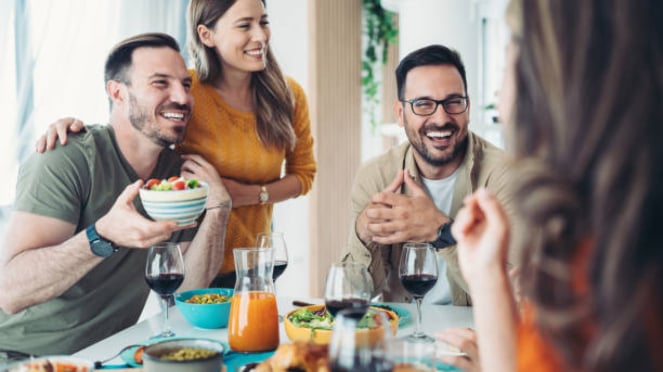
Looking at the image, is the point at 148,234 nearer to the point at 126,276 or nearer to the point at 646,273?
the point at 126,276

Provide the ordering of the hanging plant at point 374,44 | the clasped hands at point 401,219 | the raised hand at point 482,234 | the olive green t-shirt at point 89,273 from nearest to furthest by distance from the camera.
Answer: the raised hand at point 482,234
the olive green t-shirt at point 89,273
the clasped hands at point 401,219
the hanging plant at point 374,44

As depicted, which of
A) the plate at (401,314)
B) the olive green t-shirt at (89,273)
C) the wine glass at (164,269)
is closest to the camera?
the wine glass at (164,269)

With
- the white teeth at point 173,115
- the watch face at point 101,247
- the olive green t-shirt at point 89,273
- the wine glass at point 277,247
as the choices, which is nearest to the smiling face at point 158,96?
the white teeth at point 173,115

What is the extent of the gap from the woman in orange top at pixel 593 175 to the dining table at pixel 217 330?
85cm

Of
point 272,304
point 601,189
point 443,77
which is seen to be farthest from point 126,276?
point 601,189

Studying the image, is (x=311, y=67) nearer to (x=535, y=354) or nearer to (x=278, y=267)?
(x=278, y=267)

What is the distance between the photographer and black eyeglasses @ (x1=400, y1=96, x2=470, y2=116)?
2.40 meters

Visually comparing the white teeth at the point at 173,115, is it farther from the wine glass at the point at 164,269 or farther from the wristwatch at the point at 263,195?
the wine glass at the point at 164,269

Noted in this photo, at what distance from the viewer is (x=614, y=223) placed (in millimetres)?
704

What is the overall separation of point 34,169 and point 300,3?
3119 millimetres

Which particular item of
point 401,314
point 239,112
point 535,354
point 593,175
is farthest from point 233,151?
point 593,175

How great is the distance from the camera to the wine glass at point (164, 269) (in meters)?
1.65

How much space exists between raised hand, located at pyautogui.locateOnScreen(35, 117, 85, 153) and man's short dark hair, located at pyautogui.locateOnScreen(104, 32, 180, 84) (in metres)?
0.26

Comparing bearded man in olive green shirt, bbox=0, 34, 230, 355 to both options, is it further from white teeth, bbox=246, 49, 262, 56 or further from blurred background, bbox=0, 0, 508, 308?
white teeth, bbox=246, 49, 262, 56
